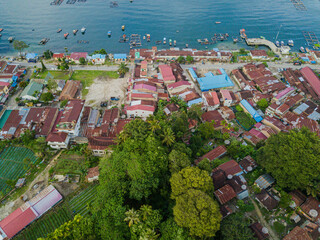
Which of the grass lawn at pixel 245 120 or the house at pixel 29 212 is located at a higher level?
the grass lawn at pixel 245 120

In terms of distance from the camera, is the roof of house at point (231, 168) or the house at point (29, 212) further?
the roof of house at point (231, 168)

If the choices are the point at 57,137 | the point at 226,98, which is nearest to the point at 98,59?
the point at 57,137

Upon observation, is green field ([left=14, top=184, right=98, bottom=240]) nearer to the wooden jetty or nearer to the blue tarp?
the blue tarp

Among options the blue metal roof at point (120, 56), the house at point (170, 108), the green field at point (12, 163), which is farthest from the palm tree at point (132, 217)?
the blue metal roof at point (120, 56)

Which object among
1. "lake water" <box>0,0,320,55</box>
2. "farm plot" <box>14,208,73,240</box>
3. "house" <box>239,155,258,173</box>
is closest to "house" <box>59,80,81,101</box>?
"lake water" <box>0,0,320,55</box>

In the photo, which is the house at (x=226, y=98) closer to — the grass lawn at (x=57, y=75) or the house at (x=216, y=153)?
the house at (x=216, y=153)

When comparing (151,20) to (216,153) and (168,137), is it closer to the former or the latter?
(216,153)
